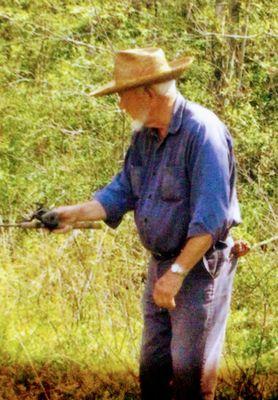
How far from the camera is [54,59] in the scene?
36.0 ft

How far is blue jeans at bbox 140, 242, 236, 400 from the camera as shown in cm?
311

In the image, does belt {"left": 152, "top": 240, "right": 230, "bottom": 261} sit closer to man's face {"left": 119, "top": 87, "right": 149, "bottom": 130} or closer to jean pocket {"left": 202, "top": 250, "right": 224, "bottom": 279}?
jean pocket {"left": 202, "top": 250, "right": 224, "bottom": 279}

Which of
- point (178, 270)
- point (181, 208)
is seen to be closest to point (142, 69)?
point (181, 208)

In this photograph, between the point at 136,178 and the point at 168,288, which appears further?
the point at 136,178

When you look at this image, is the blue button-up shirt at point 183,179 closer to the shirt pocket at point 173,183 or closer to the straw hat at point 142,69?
the shirt pocket at point 173,183

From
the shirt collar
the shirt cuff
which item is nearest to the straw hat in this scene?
the shirt collar

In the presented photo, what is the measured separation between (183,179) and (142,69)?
48cm

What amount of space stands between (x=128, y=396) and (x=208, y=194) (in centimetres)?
151

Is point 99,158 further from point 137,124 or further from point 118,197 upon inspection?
point 137,124

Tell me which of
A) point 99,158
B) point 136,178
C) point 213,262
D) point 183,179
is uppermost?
point 183,179

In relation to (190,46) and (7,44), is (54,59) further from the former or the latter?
(190,46)

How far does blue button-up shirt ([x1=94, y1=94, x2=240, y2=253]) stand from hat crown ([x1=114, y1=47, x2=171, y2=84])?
162 mm

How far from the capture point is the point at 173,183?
3.06m

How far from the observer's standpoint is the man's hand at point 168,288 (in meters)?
2.94
